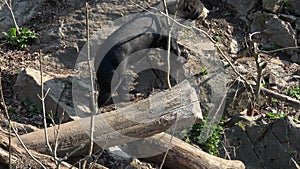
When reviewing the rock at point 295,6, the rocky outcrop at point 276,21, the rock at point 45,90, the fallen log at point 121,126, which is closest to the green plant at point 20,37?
the rock at point 45,90

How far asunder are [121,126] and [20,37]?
9.88ft

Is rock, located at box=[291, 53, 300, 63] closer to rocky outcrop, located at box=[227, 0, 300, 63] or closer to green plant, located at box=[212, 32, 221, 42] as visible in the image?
rocky outcrop, located at box=[227, 0, 300, 63]

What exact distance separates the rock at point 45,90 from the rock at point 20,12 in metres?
1.66

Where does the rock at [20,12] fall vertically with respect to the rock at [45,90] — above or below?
above

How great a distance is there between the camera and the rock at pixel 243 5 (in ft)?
30.1

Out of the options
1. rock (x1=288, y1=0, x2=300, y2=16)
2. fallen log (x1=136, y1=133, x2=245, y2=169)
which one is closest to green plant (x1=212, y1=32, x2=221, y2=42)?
rock (x1=288, y1=0, x2=300, y2=16)

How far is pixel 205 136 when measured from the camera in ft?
22.4

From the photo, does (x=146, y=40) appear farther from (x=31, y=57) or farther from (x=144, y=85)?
(x=31, y=57)

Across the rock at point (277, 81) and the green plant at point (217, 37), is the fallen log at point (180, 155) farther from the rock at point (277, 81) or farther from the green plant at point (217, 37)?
the green plant at point (217, 37)

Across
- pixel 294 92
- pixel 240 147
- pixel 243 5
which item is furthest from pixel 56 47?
pixel 294 92

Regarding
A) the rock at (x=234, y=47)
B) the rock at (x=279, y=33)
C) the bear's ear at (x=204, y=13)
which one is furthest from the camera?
the bear's ear at (x=204, y=13)

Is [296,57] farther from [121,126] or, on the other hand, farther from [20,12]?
[121,126]

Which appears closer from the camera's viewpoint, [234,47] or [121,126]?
[121,126]

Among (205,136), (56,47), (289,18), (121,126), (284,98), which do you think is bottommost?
(205,136)
